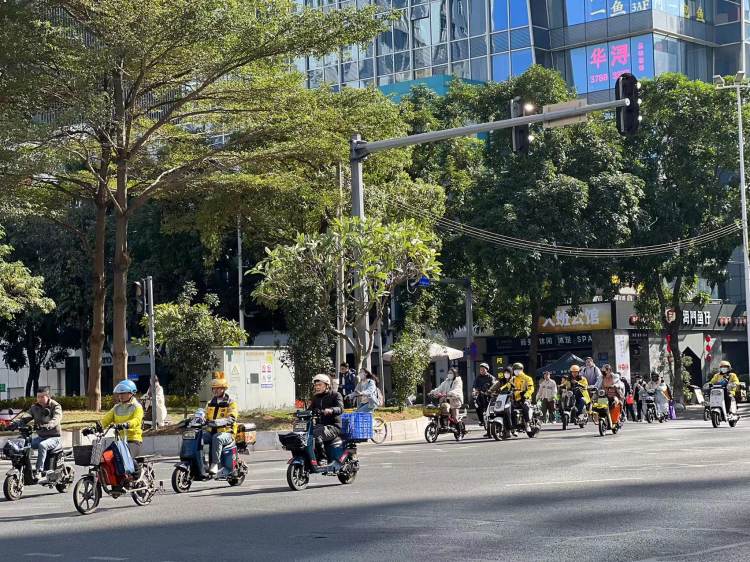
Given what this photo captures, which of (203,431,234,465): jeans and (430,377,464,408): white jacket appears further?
(430,377,464,408): white jacket

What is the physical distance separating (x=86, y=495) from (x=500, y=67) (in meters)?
53.0

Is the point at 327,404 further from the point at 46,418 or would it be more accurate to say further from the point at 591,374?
the point at 591,374

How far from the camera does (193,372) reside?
31.6 metres

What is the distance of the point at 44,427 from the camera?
1781 centimetres

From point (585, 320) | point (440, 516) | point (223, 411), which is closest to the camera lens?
point (440, 516)

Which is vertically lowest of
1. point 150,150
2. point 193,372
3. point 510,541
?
point 510,541

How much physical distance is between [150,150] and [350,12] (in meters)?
8.65

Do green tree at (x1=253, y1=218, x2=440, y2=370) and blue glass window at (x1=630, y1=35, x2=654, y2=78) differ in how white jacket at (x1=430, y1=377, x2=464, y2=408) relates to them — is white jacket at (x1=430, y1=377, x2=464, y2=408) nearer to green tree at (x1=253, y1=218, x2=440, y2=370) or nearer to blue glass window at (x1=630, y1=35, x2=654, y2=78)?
green tree at (x1=253, y1=218, x2=440, y2=370)

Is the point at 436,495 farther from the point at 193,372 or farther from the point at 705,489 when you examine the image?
the point at 193,372

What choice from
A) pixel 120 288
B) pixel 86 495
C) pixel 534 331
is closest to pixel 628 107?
pixel 86 495

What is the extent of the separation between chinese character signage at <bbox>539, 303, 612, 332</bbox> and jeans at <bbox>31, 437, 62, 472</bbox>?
39.0 metres

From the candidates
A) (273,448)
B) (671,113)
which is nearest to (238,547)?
(273,448)

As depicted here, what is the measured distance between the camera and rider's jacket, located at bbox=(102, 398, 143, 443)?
15.4m

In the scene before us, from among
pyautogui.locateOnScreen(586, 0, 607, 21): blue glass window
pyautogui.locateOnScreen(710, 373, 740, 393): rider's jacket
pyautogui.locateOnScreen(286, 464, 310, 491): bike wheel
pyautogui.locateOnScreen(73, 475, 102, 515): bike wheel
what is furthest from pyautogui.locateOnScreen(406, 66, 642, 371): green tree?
pyautogui.locateOnScreen(73, 475, 102, 515): bike wheel
